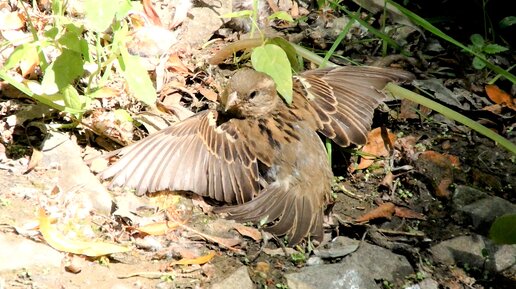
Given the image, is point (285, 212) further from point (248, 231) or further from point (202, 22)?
point (202, 22)

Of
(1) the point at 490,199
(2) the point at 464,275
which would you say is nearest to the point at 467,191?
(1) the point at 490,199

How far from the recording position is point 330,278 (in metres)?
3.69

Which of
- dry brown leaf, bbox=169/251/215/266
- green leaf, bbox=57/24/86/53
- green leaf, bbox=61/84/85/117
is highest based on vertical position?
green leaf, bbox=57/24/86/53

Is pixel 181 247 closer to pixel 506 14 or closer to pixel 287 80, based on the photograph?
pixel 287 80

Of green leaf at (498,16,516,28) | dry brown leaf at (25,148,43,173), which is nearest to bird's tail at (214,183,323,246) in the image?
dry brown leaf at (25,148,43,173)

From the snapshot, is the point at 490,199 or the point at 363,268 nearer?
the point at 363,268

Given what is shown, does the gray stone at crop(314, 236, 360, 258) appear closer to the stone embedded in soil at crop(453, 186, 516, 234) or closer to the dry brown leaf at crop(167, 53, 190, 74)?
the stone embedded in soil at crop(453, 186, 516, 234)

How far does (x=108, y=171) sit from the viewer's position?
4.05m

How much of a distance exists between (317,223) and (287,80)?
0.82m

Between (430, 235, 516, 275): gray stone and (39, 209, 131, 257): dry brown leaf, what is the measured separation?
172 cm

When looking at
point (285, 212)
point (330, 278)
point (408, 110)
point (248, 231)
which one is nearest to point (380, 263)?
point (330, 278)

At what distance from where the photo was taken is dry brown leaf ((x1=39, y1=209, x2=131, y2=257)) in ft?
11.3

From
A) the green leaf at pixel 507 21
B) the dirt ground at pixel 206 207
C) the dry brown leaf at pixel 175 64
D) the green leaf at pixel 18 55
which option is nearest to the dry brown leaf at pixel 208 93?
the dirt ground at pixel 206 207

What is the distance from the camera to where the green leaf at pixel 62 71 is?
3.74 meters
